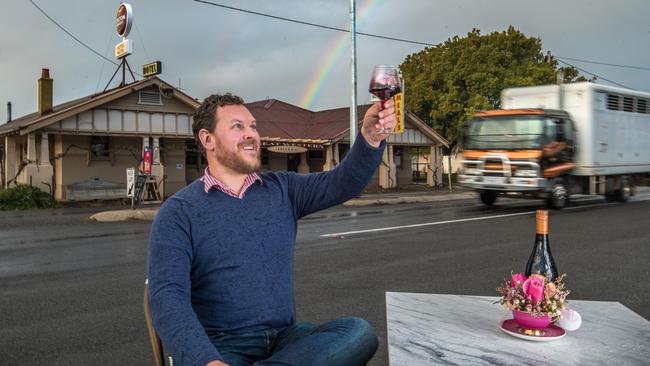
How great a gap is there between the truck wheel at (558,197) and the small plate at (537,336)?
15.4 m

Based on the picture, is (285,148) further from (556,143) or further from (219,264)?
(219,264)

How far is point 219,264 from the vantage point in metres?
2.47

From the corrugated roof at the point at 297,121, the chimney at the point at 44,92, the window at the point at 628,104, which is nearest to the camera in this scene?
the window at the point at 628,104

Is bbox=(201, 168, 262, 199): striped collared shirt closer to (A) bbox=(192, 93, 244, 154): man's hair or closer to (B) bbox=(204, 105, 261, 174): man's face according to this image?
(B) bbox=(204, 105, 261, 174): man's face

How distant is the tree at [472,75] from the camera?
3856cm

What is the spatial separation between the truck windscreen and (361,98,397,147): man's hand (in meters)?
14.7

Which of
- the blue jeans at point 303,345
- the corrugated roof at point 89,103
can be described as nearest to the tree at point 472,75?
the corrugated roof at point 89,103

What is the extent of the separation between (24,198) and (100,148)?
5.21m

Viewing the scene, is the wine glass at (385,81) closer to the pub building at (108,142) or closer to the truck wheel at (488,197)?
the truck wheel at (488,197)

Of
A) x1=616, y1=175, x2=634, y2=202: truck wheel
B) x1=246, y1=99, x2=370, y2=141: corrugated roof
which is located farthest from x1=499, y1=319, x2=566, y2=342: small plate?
x1=246, y1=99, x2=370, y2=141: corrugated roof

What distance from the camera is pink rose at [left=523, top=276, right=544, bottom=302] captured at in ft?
8.09

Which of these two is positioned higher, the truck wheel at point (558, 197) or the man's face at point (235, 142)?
the man's face at point (235, 142)

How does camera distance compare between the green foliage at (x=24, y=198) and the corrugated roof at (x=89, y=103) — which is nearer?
the green foliage at (x=24, y=198)

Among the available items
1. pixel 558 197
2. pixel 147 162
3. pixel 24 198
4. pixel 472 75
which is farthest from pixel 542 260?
pixel 472 75
